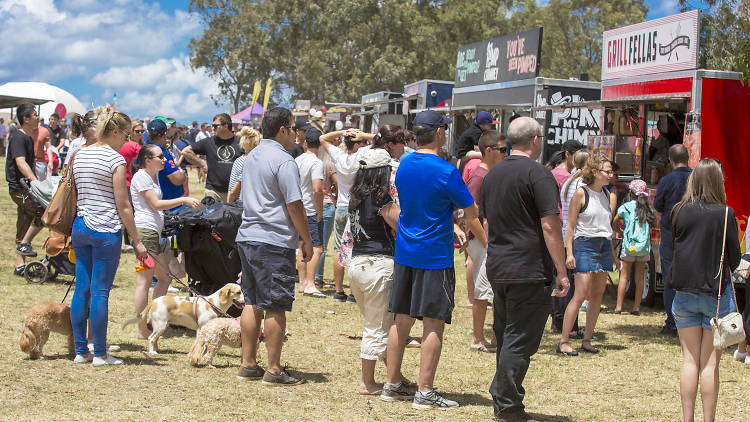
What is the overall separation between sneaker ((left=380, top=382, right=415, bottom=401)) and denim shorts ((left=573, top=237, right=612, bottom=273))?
254 centimetres

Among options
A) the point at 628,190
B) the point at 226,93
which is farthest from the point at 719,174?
the point at 226,93

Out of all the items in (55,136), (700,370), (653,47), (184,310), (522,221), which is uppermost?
(653,47)

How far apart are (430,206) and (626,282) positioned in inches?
205

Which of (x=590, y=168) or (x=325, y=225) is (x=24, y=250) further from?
(x=590, y=168)

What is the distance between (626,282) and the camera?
370 inches

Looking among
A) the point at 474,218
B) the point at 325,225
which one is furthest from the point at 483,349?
the point at 325,225

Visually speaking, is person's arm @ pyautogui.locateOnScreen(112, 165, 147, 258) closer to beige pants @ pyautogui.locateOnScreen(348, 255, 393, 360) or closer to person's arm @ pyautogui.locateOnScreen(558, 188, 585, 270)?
beige pants @ pyautogui.locateOnScreen(348, 255, 393, 360)

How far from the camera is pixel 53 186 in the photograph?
9859 mm

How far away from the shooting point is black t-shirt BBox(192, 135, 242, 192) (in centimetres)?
930

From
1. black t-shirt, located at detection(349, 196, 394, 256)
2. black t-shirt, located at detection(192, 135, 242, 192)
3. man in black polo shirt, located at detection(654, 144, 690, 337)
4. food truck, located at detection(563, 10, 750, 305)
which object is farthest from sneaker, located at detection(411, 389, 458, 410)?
black t-shirt, located at detection(192, 135, 242, 192)

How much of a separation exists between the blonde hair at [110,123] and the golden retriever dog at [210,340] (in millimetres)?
1654

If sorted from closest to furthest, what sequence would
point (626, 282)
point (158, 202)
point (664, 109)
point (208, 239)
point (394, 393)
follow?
point (394, 393)
point (158, 202)
point (208, 239)
point (626, 282)
point (664, 109)

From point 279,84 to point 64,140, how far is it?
28.9m

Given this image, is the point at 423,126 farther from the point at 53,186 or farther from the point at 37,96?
the point at 37,96
